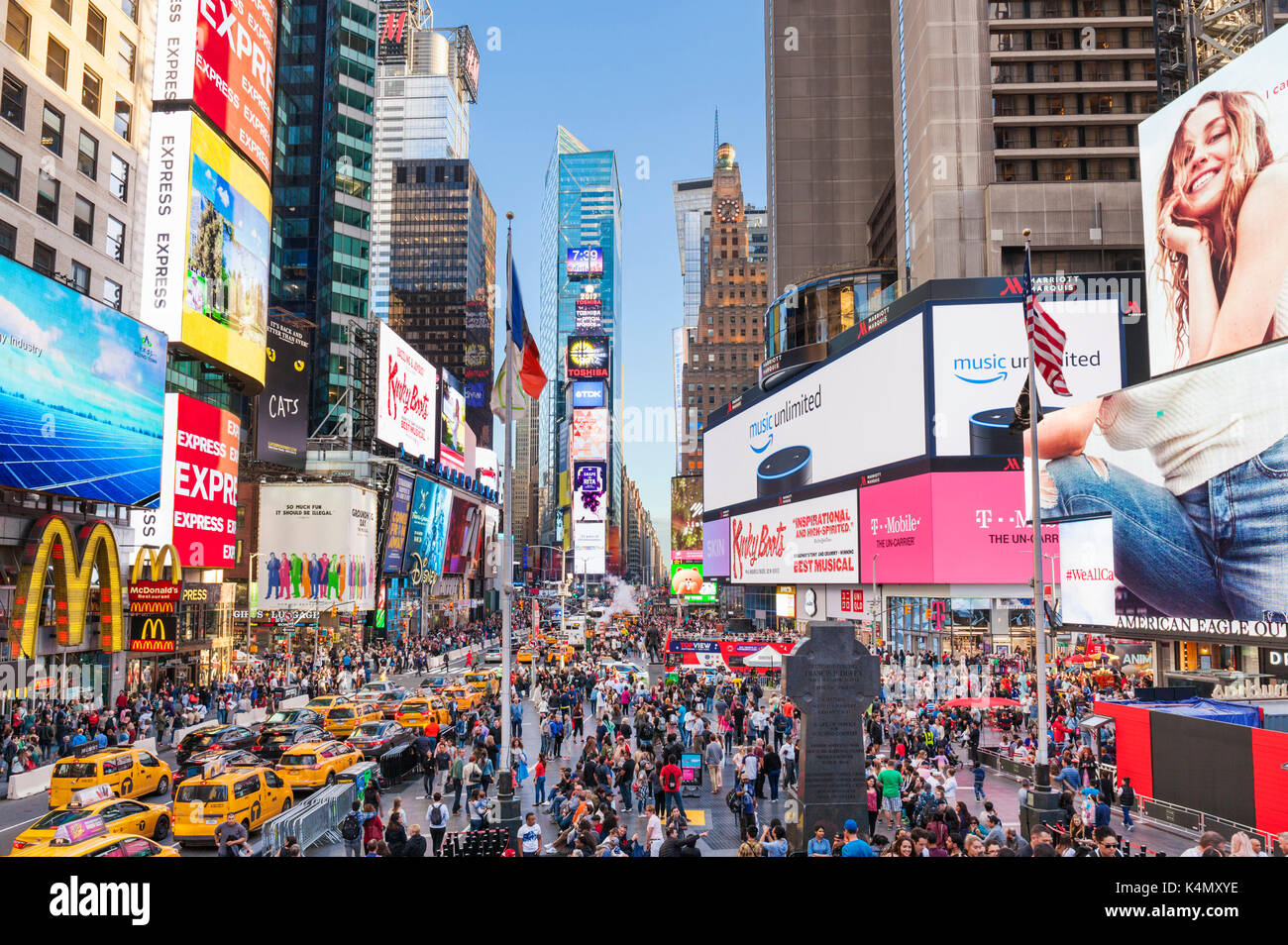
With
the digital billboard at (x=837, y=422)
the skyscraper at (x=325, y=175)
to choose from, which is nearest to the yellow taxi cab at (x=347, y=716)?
the digital billboard at (x=837, y=422)

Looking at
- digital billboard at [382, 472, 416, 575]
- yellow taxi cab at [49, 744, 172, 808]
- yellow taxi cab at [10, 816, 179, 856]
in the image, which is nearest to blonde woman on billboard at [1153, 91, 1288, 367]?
yellow taxi cab at [49, 744, 172, 808]

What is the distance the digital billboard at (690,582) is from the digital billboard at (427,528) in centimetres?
2676

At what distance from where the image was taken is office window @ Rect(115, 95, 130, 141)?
1599 inches

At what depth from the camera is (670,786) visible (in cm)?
2070

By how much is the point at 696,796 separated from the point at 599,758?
109 inches

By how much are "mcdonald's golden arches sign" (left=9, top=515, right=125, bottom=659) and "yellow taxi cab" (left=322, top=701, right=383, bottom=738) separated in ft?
32.9

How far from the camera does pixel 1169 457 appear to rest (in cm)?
3031

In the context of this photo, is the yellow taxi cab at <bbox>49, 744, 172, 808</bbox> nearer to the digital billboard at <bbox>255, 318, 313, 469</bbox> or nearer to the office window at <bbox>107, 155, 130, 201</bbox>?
the office window at <bbox>107, 155, 130, 201</bbox>

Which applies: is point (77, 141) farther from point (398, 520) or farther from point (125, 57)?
point (398, 520)

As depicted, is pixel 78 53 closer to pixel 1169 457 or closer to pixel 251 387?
pixel 251 387

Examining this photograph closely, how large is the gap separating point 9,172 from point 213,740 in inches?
860

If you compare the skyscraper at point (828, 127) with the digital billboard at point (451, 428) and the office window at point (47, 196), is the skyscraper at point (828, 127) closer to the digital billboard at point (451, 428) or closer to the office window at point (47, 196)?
the digital billboard at point (451, 428)

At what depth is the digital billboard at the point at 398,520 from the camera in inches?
2958
